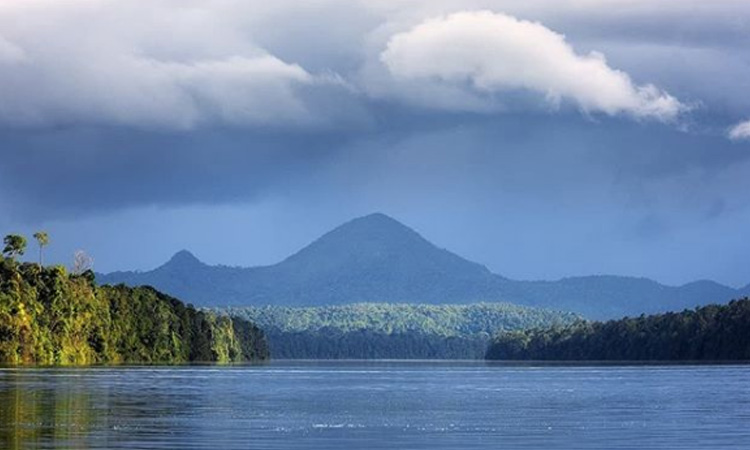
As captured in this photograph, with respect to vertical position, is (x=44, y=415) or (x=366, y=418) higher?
(x=44, y=415)

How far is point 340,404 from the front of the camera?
322 ft

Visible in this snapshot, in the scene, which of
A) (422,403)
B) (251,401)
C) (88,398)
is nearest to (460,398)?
(422,403)

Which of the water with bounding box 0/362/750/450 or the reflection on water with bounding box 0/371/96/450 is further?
the water with bounding box 0/362/750/450

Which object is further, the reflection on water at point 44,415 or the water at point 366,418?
the water at point 366,418

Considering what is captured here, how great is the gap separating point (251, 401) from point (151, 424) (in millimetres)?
29065

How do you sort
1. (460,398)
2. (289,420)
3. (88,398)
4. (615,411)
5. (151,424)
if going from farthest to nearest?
1. (460,398)
2. (88,398)
3. (615,411)
4. (289,420)
5. (151,424)

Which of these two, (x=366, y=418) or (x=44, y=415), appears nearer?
(x=44, y=415)

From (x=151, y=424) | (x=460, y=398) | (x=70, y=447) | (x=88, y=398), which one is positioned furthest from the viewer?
(x=460, y=398)

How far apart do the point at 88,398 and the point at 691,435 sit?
45119 mm

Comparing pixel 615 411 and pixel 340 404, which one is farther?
pixel 340 404

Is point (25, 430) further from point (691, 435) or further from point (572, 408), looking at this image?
point (572, 408)

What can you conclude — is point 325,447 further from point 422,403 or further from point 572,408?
point 422,403

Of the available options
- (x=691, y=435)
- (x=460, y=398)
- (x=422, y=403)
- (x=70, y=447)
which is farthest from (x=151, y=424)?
(x=460, y=398)

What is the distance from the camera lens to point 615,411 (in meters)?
87.8
